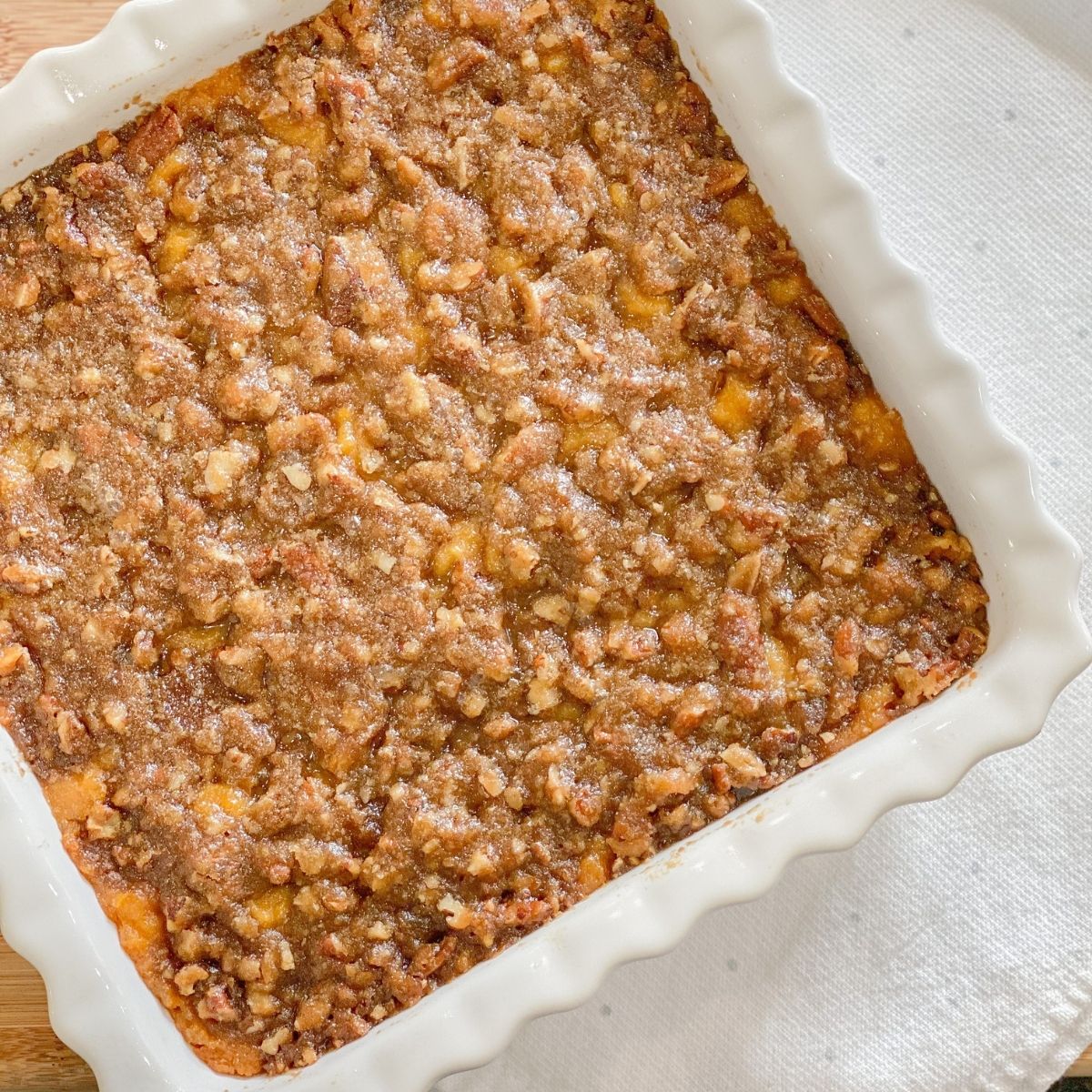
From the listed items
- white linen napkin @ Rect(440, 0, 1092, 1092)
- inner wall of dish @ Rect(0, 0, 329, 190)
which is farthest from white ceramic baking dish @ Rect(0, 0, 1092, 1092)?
white linen napkin @ Rect(440, 0, 1092, 1092)

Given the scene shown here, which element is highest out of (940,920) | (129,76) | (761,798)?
(129,76)

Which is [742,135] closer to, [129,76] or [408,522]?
[408,522]

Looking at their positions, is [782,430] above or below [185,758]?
above

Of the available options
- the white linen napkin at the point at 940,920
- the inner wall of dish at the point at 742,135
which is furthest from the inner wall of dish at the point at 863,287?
the white linen napkin at the point at 940,920

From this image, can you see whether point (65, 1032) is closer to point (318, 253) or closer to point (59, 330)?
point (59, 330)

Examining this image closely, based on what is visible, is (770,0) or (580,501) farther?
(770,0)

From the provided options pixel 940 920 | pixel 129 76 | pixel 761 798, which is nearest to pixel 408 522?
pixel 761 798

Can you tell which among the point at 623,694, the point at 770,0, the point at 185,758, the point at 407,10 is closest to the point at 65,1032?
the point at 185,758
